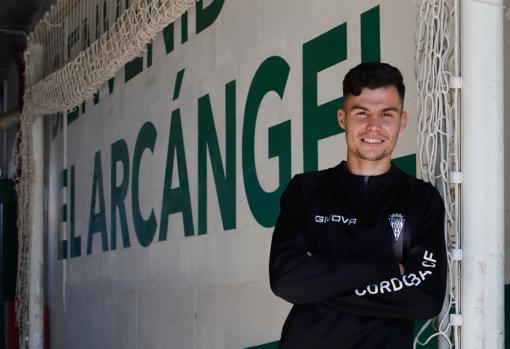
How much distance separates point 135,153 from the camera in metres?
5.97

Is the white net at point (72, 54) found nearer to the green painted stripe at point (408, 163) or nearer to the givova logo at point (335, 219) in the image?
the green painted stripe at point (408, 163)

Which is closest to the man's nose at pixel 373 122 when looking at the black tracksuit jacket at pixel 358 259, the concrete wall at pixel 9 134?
the black tracksuit jacket at pixel 358 259

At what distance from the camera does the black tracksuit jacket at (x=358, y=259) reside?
2195 millimetres

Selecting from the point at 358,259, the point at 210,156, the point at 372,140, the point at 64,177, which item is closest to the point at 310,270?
the point at 358,259

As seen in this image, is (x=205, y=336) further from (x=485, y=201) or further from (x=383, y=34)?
(x=485, y=201)

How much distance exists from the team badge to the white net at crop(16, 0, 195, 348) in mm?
2721

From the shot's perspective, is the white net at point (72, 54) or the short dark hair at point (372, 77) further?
the white net at point (72, 54)

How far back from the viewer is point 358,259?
2.21 m

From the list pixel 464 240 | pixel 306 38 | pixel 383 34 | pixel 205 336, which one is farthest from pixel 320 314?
pixel 205 336

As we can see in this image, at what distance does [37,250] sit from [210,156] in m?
3.28

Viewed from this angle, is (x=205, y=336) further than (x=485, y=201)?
Yes

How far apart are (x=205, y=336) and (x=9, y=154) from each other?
666 centimetres

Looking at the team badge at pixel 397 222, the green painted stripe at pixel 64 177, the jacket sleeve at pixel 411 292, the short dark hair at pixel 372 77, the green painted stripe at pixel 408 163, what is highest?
the green painted stripe at pixel 64 177

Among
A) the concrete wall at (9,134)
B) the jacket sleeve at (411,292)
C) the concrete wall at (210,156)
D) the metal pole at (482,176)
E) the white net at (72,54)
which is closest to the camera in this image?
the jacket sleeve at (411,292)
